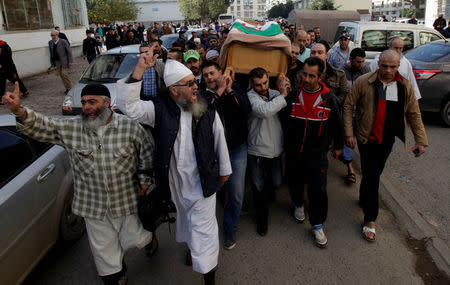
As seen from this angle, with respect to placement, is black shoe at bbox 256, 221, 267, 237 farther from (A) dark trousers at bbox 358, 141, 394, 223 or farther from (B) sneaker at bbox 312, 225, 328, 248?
(A) dark trousers at bbox 358, 141, 394, 223

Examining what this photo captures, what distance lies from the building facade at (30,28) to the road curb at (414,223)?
14.6m

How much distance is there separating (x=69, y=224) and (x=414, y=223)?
3.69 meters

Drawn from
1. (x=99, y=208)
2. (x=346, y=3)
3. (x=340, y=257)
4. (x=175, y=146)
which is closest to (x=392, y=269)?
(x=340, y=257)

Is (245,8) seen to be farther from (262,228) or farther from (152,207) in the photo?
(152,207)

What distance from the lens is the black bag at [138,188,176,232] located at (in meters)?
2.76

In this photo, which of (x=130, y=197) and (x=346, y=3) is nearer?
(x=130, y=197)

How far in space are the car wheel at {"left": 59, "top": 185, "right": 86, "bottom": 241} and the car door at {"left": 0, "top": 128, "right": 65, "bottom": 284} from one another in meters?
0.17

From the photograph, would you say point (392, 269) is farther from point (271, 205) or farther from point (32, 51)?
point (32, 51)

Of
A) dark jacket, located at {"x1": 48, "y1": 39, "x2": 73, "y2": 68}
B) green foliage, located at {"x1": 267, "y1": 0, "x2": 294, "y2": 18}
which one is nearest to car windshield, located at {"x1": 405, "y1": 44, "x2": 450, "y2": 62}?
dark jacket, located at {"x1": 48, "y1": 39, "x2": 73, "y2": 68}

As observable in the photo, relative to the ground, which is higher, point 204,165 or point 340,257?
point 204,165

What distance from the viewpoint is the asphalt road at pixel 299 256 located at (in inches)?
123

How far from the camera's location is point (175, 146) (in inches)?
103

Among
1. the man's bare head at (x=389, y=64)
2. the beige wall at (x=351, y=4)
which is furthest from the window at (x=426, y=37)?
the beige wall at (x=351, y=4)

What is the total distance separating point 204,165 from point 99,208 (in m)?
0.86
